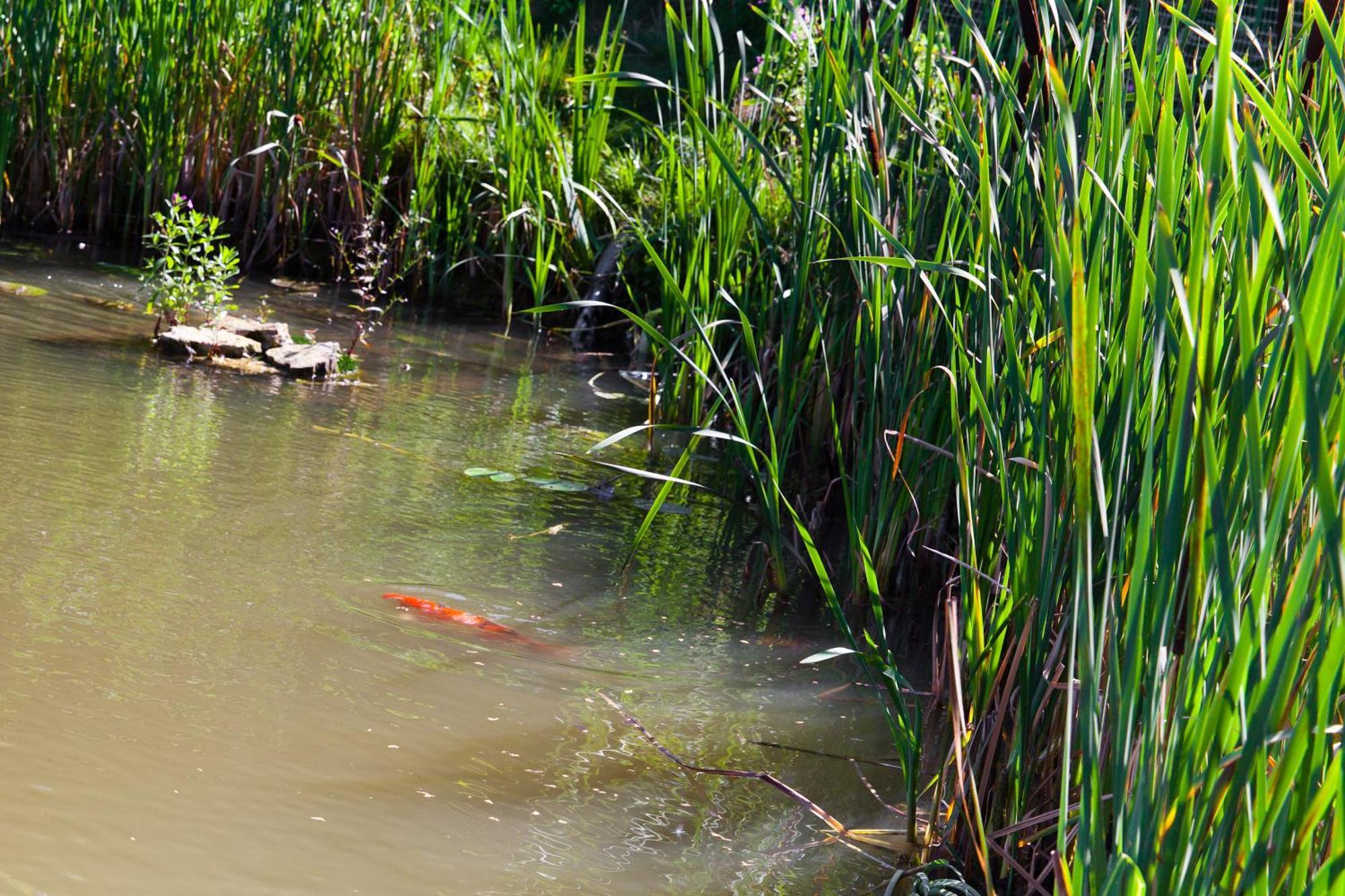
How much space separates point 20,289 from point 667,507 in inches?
109

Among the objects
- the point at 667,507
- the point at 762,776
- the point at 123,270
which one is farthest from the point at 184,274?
the point at 762,776

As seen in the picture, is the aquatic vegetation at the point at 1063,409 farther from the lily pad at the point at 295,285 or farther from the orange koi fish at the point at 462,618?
the lily pad at the point at 295,285

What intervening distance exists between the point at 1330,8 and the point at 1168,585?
754 millimetres

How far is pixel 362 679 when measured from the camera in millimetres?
1976

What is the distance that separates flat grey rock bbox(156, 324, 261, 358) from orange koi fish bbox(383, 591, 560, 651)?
2.05 meters

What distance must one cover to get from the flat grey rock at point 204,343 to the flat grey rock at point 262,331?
0.06m

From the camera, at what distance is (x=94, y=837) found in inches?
57.6

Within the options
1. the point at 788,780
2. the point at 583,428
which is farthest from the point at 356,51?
the point at 788,780

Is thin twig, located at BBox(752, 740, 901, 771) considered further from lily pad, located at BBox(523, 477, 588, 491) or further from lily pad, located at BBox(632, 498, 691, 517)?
lily pad, located at BBox(523, 477, 588, 491)

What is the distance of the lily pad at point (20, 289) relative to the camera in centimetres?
458

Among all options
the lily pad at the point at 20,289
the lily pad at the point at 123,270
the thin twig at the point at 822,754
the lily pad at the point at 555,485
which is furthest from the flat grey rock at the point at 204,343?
the thin twig at the point at 822,754

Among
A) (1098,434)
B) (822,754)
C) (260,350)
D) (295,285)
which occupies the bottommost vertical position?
(822,754)

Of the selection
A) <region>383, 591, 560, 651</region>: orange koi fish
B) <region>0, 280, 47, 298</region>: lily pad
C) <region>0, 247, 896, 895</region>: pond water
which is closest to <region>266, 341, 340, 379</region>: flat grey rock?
<region>0, 247, 896, 895</region>: pond water

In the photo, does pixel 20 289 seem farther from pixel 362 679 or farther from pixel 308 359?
pixel 362 679
